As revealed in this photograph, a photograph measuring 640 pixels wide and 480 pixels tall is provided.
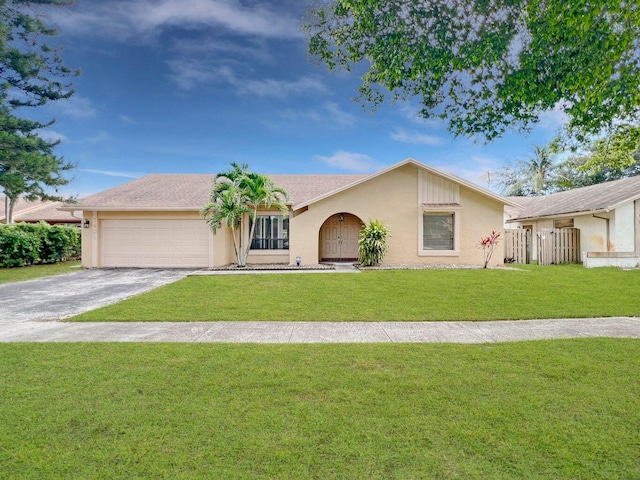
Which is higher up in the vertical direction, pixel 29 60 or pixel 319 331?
pixel 29 60

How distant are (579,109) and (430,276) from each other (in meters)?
6.77

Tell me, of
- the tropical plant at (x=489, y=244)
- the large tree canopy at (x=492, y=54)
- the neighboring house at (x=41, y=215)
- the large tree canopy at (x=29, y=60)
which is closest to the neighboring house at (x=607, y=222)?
the tropical plant at (x=489, y=244)

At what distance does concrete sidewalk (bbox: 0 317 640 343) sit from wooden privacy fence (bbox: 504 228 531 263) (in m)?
13.1

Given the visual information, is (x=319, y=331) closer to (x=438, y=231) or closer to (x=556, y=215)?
(x=438, y=231)

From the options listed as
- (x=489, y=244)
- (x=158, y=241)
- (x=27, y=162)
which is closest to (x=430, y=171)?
(x=489, y=244)

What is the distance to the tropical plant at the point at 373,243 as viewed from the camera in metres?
15.2

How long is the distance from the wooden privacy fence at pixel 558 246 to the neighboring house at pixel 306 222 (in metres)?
4.46

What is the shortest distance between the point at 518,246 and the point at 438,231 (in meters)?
6.20

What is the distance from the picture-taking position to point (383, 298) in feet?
29.2

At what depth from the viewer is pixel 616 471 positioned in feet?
8.05

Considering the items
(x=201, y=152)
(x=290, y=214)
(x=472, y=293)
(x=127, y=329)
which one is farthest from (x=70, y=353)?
(x=201, y=152)

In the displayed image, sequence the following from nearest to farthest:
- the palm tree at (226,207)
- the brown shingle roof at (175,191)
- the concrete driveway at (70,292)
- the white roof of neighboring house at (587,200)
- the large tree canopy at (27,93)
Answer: the concrete driveway at (70,292), the palm tree at (226,207), the brown shingle roof at (175,191), the white roof of neighboring house at (587,200), the large tree canopy at (27,93)

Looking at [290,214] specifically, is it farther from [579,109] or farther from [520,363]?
[520,363]

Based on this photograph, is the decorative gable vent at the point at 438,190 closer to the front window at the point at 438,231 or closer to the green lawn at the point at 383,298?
the front window at the point at 438,231
